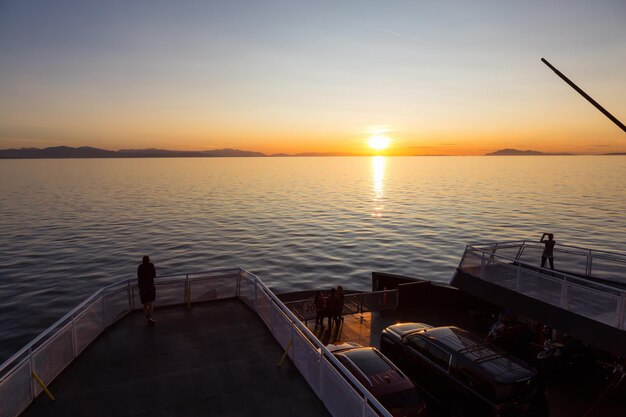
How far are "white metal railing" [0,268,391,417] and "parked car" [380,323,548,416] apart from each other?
7.74 feet

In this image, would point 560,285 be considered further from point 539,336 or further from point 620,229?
point 620,229

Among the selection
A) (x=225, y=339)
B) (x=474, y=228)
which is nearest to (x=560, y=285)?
(x=225, y=339)

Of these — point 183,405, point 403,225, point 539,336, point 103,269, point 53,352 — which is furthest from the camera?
point 403,225

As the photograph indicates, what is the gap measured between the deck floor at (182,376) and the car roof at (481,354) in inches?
175

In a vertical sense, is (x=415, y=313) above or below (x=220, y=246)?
above

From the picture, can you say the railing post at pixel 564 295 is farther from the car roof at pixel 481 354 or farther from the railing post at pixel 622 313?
the car roof at pixel 481 354

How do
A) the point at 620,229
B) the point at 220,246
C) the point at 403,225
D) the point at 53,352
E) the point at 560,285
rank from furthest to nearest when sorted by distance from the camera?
1. the point at 403,225
2. the point at 620,229
3. the point at 220,246
4. the point at 560,285
5. the point at 53,352

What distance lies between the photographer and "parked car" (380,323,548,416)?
9.37 metres

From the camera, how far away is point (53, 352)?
8453 millimetres

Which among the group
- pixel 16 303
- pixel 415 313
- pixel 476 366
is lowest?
pixel 16 303

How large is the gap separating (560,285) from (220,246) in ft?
123

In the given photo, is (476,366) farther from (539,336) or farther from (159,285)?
(159,285)

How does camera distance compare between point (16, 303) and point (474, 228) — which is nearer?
point (16, 303)

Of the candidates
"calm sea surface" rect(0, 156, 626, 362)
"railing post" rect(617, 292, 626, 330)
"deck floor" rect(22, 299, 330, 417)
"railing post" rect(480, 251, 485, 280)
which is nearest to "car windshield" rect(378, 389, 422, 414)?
"deck floor" rect(22, 299, 330, 417)
